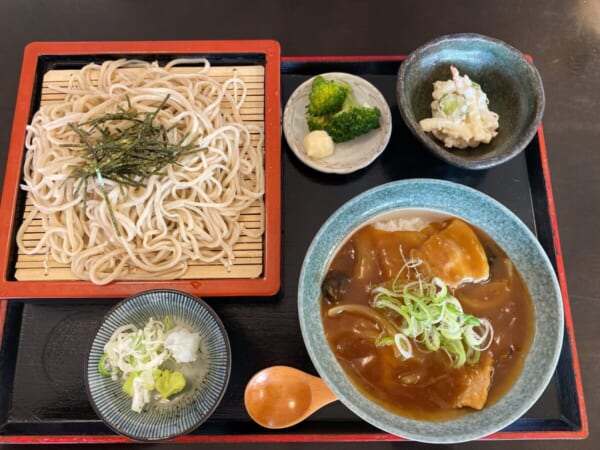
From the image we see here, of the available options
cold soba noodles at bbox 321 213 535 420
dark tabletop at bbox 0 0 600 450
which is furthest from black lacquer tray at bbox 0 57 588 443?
dark tabletop at bbox 0 0 600 450

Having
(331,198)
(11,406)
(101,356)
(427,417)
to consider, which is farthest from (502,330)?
(11,406)

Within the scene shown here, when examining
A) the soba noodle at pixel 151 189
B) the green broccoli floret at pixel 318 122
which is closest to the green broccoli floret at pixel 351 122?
the green broccoli floret at pixel 318 122

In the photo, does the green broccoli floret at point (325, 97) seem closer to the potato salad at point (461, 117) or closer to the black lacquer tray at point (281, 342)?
the black lacquer tray at point (281, 342)

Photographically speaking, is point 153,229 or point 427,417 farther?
point 153,229

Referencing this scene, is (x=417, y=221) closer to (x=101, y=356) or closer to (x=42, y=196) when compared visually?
(x=101, y=356)

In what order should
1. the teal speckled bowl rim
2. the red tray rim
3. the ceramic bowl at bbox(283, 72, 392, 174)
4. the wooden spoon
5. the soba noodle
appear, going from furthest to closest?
the ceramic bowl at bbox(283, 72, 392, 174)
the soba noodle
the red tray rim
the wooden spoon
the teal speckled bowl rim

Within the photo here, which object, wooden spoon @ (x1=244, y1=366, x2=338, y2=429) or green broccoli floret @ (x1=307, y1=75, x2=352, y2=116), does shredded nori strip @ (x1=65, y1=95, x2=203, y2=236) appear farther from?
wooden spoon @ (x1=244, y1=366, x2=338, y2=429)

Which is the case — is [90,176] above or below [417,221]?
above
